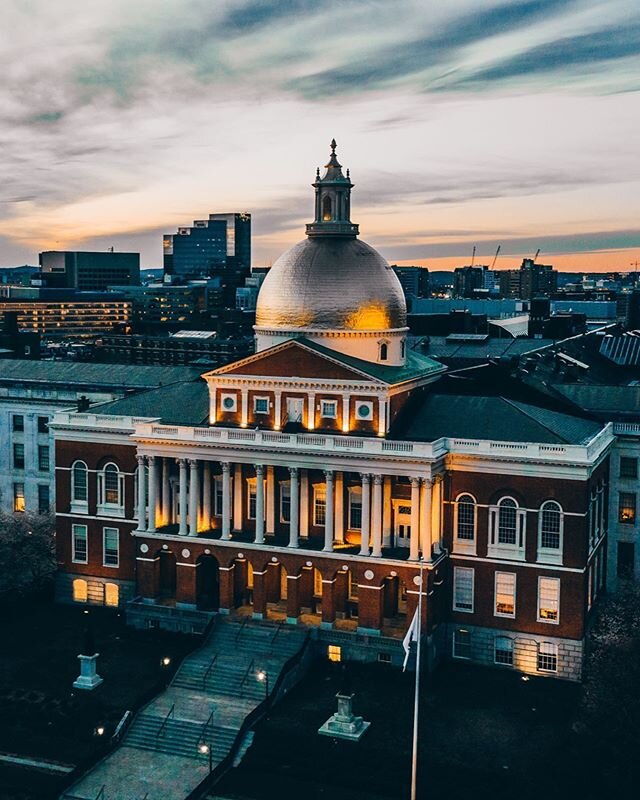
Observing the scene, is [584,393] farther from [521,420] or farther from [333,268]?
[333,268]

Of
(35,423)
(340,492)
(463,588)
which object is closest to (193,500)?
(340,492)

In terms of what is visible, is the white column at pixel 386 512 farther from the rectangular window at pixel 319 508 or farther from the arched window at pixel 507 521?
the arched window at pixel 507 521

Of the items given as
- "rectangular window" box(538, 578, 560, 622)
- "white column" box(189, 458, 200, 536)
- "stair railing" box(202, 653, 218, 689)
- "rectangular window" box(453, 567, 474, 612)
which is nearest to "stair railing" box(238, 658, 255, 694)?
"stair railing" box(202, 653, 218, 689)

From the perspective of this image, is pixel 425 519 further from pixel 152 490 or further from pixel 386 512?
pixel 152 490

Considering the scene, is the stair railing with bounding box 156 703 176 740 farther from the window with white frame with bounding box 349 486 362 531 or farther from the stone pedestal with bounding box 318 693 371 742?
the window with white frame with bounding box 349 486 362 531

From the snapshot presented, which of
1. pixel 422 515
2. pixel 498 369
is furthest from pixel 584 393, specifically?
pixel 422 515

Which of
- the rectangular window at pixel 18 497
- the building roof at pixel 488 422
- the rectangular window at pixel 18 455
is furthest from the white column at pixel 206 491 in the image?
the rectangular window at pixel 18 455

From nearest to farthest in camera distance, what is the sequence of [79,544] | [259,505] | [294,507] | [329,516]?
[329,516] < [294,507] < [259,505] < [79,544]
